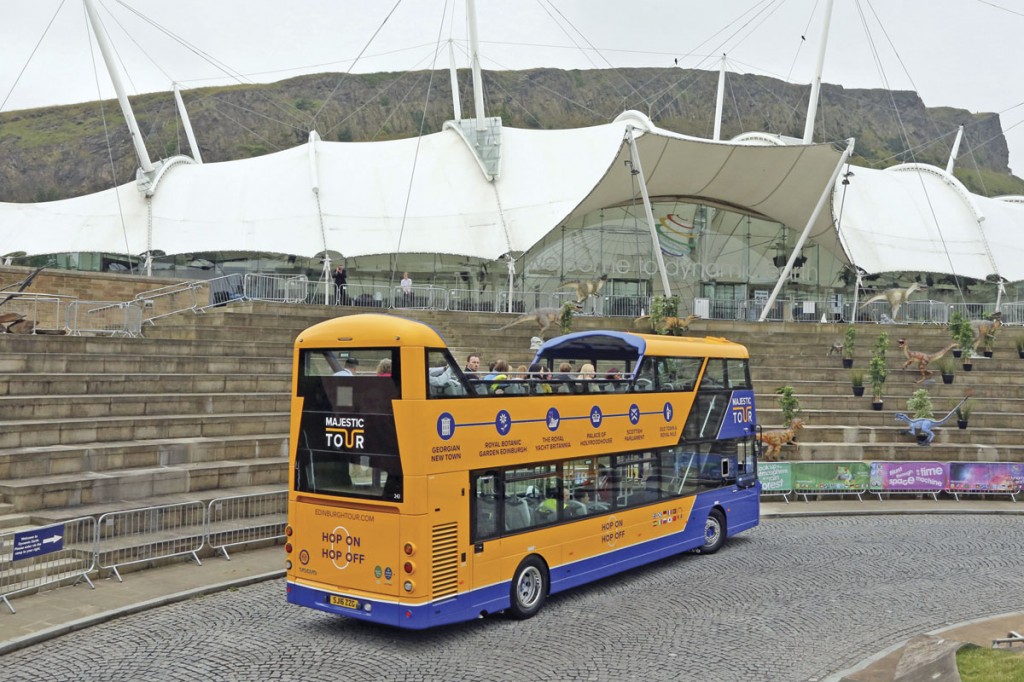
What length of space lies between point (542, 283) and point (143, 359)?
2122 centimetres

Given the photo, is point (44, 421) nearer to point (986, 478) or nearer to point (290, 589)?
point (290, 589)

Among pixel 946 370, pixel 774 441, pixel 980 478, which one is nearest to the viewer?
pixel 980 478

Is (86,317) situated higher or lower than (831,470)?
higher

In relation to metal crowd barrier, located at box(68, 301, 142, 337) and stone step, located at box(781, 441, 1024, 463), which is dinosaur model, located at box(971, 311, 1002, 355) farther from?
metal crowd barrier, located at box(68, 301, 142, 337)

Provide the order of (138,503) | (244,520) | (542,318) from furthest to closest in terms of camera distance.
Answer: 1. (542,318)
2. (244,520)
3. (138,503)

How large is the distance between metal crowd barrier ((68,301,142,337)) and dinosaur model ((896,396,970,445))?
1911 cm

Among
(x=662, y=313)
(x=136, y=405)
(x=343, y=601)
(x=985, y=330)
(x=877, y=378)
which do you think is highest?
(x=662, y=313)

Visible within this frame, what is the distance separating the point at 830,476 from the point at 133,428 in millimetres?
→ 14112

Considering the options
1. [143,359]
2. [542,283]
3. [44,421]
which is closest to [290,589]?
[44,421]

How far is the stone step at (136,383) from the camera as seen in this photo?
14967 mm

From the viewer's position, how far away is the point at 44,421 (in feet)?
45.9

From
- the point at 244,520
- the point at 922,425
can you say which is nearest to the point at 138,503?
the point at 244,520

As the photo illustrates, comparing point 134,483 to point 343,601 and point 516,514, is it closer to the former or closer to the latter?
point 343,601

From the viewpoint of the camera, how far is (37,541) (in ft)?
32.3
